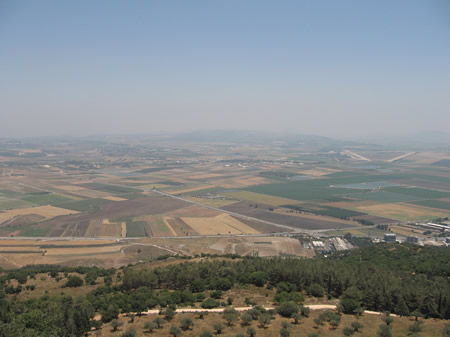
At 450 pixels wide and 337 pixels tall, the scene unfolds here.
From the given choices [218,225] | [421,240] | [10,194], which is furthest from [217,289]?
[10,194]

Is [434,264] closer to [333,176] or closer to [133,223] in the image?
[133,223]

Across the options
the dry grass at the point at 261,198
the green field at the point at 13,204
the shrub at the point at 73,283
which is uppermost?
the shrub at the point at 73,283

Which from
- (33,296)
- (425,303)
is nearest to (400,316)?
(425,303)

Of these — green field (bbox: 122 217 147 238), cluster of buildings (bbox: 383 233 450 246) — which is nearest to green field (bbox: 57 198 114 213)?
green field (bbox: 122 217 147 238)

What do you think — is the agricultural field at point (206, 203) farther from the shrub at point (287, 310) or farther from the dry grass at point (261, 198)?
the shrub at point (287, 310)

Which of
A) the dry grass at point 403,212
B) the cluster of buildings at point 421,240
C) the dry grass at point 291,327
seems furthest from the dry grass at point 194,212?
the dry grass at point 291,327

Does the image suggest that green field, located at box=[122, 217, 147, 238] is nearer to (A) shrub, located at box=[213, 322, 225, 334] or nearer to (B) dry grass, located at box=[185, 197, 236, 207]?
(B) dry grass, located at box=[185, 197, 236, 207]
